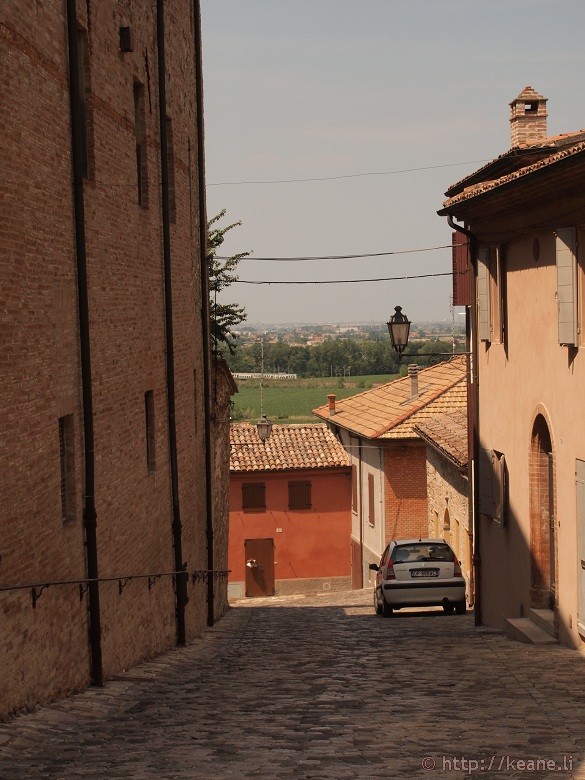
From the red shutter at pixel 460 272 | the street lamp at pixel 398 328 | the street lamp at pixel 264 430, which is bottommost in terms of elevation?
the street lamp at pixel 264 430

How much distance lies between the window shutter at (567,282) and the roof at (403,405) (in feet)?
66.7

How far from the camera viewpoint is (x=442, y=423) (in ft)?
90.9

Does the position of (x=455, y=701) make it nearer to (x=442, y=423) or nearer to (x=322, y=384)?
(x=442, y=423)

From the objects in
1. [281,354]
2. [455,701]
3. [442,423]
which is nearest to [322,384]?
[281,354]

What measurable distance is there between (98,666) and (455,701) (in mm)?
3590

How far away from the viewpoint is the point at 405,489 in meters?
36.3

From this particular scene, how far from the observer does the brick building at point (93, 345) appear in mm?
9125

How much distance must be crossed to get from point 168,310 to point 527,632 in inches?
258

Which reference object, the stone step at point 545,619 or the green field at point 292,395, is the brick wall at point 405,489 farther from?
the green field at point 292,395

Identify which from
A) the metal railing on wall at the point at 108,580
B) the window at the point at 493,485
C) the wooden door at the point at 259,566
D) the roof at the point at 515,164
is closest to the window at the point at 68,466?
the metal railing on wall at the point at 108,580

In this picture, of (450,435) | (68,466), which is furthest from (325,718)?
(450,435)

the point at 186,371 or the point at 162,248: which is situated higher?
the point at 162,248

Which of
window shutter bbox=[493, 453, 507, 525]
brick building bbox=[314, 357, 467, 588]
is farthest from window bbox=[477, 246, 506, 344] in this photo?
brick building bbox=[314, 357, 467, 588]

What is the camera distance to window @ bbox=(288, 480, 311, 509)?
143 ft
